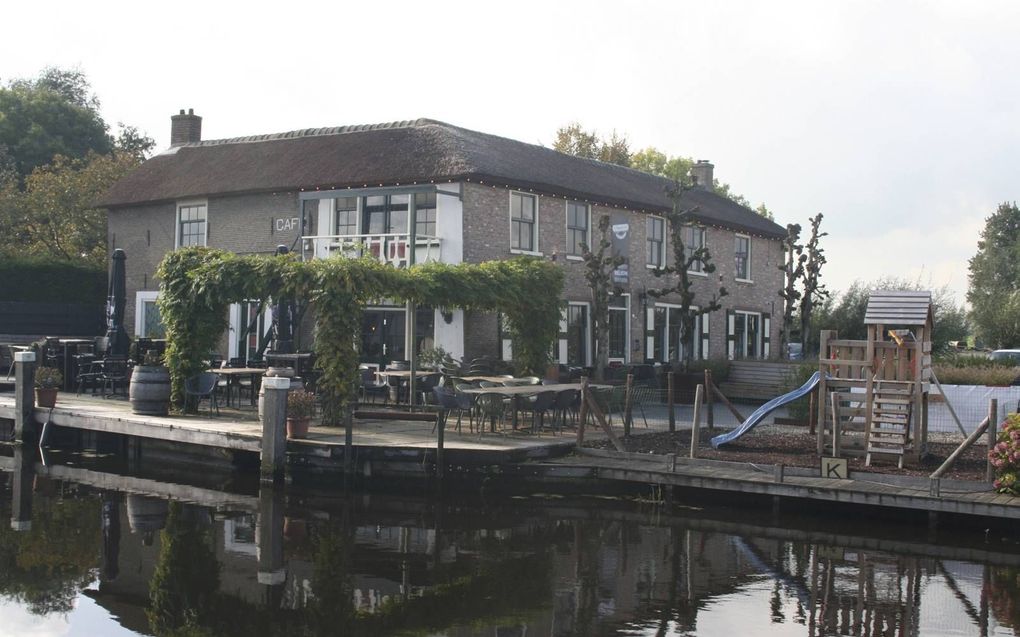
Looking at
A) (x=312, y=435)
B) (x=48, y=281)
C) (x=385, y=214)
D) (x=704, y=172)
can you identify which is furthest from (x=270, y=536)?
(x=704, y=172)

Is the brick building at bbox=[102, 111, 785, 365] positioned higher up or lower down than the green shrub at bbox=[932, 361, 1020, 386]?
higher up

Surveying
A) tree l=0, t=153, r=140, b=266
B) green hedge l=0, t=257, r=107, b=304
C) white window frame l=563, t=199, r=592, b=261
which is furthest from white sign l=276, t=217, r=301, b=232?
tree l=0, t=153, r=140, b=266

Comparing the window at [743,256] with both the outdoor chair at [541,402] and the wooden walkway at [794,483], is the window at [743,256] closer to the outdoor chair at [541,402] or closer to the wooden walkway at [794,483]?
the outdoor chair at [541,402]

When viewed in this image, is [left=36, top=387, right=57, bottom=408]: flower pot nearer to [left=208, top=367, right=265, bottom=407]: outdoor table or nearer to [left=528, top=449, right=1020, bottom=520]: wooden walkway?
[left=208, top=367, right=265, bottom=407]: outdoor table

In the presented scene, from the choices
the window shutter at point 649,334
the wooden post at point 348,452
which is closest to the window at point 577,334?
the window shutter at point 649,334

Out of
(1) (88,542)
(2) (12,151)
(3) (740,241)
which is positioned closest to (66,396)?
(1) (88,542)

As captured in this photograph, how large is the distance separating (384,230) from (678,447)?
10.8 meters

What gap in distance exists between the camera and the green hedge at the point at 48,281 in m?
31.6

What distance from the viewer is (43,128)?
45.8 meters

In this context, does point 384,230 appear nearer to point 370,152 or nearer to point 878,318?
point 370,152

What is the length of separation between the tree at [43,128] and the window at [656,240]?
24983 mm

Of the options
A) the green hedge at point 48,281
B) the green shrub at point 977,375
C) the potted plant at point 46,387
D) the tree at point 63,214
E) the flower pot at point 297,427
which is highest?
the tree at point 63,214

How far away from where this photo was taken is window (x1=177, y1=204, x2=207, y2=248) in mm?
28688

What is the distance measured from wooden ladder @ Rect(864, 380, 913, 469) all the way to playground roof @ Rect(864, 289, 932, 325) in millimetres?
948
